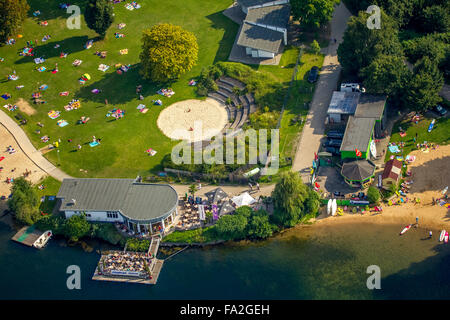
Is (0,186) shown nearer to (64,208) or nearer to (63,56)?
(64,208)

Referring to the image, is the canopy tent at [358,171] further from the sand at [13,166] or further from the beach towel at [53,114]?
the beach towel at [53,114]

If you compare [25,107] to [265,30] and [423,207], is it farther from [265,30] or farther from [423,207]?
[423,207]

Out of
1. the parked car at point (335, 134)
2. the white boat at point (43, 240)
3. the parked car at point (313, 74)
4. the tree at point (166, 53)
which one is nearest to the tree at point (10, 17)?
the tree at point (166, 53)

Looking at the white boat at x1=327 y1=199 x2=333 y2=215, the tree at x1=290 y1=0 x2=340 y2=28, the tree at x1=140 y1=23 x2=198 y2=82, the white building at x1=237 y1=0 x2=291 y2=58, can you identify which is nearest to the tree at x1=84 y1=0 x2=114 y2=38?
the tree at x1=140 y1=23 x2=198 y2=82

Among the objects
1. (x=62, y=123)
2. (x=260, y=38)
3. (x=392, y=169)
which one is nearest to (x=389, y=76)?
(x=392, y=169)

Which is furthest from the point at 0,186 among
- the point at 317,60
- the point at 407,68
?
the point at 407,68

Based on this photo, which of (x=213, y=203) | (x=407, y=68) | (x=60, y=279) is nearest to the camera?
(x=60, y=279)

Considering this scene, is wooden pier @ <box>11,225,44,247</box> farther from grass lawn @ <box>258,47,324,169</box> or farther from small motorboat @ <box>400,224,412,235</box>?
small motorboat @ <box>400,224,412,235</box>
